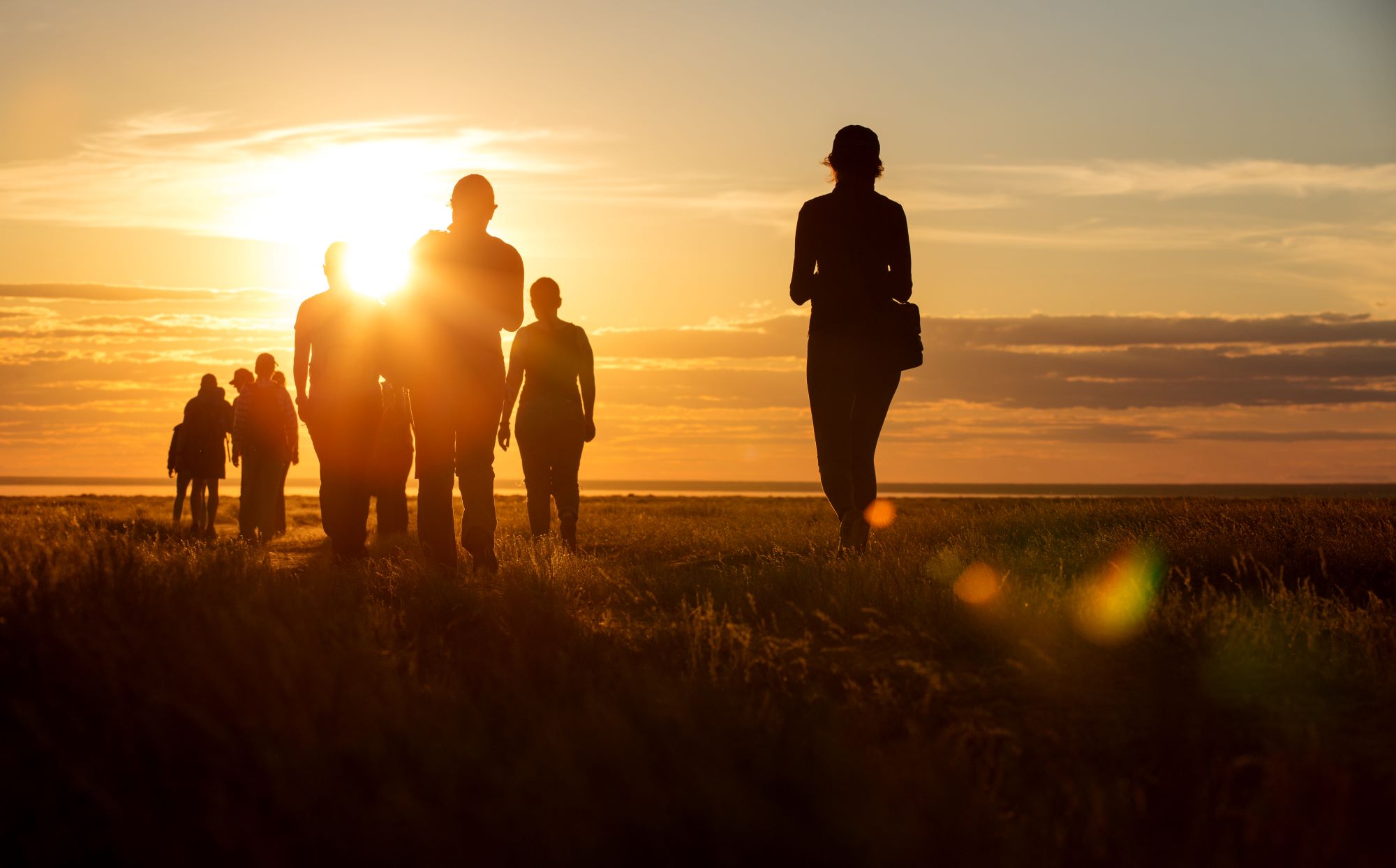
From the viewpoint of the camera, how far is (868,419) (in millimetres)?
7840

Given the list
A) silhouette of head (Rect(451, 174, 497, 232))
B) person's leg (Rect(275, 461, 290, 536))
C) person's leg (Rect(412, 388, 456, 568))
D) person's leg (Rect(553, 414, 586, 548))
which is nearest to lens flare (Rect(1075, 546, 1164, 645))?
person's leg (Rect(412, 388, 456, 568))

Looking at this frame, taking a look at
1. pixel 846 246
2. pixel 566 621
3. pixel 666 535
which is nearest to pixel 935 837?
pixel 566 621

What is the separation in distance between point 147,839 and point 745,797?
1511mm

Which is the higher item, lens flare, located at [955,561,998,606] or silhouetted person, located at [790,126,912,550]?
silhouetted person, located at [790,126,912,550]

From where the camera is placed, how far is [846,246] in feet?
25.2

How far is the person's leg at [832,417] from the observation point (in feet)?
25.6

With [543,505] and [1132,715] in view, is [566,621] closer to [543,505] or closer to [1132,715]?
[1132,715]

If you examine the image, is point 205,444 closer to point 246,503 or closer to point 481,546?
point 246,503

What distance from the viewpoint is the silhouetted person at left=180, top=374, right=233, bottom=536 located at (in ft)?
53.0

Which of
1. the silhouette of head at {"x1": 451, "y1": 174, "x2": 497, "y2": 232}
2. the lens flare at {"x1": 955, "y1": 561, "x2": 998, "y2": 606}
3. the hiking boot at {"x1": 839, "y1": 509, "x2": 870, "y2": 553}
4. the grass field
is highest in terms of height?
the silhouette of head at {"x1": 451, "y1": 174, "x2": 497, "y2": 232}

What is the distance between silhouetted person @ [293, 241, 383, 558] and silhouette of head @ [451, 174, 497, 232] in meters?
1.40

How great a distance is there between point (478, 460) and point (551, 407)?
308 centimetres

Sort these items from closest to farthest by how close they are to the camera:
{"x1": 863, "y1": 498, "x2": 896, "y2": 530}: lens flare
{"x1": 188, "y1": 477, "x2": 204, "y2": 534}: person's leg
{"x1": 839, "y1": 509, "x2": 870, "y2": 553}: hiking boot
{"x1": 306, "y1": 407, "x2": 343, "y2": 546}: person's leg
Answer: {"x1": 839, "y1": 509, "x2": 870, "y2": 553}: hiking boot
{"x1": 863, "y1": 498, "x2": 896, "y2": 530}: lens flare
{"x1": 306, "y1": 407, "x2": 343, "y2": 546}: person's leg
{"x1": 188, "y1": 477, "x2": 204, "y2": 534}: person's leg

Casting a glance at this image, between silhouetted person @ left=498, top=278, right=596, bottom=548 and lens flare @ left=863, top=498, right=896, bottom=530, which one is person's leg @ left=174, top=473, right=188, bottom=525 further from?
lens flare @ left=863, top=498, right=896, bottom=530
